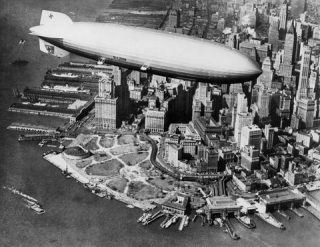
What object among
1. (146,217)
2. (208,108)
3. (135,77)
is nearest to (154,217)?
(146,217)

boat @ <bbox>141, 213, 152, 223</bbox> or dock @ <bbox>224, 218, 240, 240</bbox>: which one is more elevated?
boat @ <bbox>141, 213, 152, 223</bbox>

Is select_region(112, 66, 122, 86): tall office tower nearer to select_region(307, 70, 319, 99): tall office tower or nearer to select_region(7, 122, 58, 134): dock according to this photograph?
select_region(7, 122, 58, 134): dock

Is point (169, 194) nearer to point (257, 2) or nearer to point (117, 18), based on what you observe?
point (117, 18)

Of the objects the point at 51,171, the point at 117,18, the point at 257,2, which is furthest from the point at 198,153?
the point at 257,2

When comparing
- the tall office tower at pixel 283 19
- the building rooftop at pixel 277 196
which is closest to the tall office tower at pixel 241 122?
the building rooftop at pixel 277 196

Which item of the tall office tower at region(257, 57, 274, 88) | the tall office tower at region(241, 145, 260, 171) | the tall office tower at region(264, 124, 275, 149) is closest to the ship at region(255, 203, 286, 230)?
the tall office tower at region(241, 145, 260, 171)
